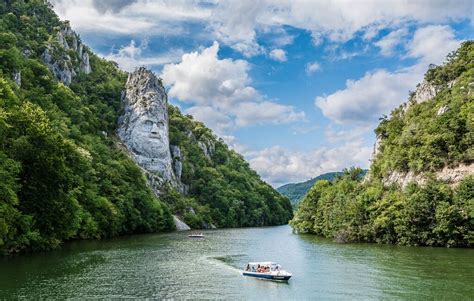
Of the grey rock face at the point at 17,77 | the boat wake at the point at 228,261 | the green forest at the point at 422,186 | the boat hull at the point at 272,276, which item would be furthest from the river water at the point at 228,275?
the grey rock face at the point at 17,77

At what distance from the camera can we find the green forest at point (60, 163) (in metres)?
61.3

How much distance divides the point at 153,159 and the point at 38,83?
56786 mm

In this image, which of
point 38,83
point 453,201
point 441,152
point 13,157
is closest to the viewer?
point 13,157

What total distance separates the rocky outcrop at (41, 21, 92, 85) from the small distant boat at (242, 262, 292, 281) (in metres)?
128

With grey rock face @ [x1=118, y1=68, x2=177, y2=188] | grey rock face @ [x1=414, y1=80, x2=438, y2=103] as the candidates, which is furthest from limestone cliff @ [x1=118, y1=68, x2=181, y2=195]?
grey rock face @ [x1=414, y1=80, x2=438, y2=103]

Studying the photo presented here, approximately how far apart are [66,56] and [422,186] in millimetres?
135422

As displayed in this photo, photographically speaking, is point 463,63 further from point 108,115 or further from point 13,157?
point 108,115

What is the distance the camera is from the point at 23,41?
150m

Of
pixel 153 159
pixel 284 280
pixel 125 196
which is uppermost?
pixel 153 159

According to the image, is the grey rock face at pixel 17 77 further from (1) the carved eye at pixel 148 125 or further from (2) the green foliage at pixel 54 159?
(1) the carved eye at pixel 148 125

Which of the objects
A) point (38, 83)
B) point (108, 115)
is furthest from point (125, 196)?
point (108, 115)

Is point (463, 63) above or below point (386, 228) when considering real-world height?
above

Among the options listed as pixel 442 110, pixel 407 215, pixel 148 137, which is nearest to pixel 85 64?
pixel 148 137

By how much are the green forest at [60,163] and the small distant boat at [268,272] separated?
27.3 m
